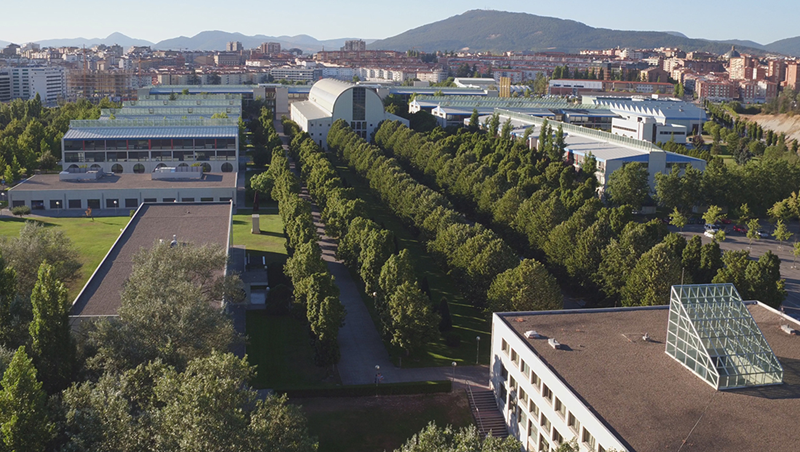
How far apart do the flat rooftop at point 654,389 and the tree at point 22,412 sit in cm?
1406

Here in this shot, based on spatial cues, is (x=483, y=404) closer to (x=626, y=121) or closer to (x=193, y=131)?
(x=193, y=131)

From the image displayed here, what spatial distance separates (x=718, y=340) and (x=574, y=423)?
5599 millimetres

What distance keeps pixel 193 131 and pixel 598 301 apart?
47.5m

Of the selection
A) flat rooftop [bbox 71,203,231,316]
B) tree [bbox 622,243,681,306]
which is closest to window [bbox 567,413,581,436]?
tree [bbox 622,243,681,306]

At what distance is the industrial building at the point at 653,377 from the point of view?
63.5 feet

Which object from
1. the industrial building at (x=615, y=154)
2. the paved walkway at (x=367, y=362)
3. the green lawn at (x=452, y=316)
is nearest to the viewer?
the paved walkway at (x=367, y=362)

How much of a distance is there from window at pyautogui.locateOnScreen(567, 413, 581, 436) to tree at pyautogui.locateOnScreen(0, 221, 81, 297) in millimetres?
22116

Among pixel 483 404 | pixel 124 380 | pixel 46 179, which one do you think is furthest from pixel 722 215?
pixel 46 179

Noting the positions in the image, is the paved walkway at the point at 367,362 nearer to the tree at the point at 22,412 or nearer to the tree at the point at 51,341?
the tree at the point at 51,341

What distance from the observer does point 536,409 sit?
23625 millimetres

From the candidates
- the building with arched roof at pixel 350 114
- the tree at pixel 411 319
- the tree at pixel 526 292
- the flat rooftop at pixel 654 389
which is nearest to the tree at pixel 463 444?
the flat rooftop at pixel 654 389

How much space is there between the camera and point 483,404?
89.9 ft

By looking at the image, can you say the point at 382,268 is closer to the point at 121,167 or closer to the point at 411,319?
the point at 411,319

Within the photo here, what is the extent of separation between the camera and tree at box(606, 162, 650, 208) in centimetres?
5734
